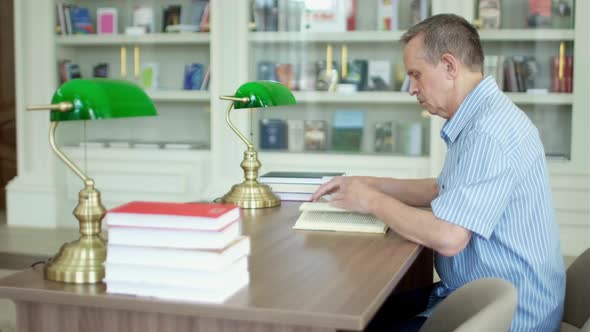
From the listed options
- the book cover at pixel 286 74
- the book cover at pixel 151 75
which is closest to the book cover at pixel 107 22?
the book cover at pixel 151 75

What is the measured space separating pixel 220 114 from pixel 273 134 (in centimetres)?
39

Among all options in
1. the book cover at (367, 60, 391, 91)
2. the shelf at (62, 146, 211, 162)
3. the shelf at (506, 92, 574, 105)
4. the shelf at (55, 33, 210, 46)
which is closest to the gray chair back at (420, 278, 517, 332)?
the shelf at (506, 92, 574, 105)

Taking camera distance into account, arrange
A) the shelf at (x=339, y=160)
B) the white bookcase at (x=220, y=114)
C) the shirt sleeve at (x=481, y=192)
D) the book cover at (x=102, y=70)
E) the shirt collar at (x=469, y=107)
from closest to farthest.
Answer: the shirt sleeve at (x=481, y=192)
the shirt collar at (x=469, y=107)
the white bookcase at (x=220, y=114)
the shelf at (x=339, y=160)
the book cover at (x=102, y=70)

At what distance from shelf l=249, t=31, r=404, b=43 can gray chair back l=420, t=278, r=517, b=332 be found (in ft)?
11.3

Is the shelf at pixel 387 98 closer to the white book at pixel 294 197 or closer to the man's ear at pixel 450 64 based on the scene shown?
the white book at pixel 294 197

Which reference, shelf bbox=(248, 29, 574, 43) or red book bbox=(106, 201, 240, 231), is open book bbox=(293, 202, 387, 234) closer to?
red book bbox=(106, 201, 240, 231)

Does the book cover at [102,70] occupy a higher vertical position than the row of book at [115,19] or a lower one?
lower

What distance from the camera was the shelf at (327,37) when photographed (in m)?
5.07

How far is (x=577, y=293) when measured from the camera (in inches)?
82.8

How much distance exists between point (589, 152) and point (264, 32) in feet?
7.36

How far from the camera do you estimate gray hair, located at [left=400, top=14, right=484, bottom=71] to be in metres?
2.08

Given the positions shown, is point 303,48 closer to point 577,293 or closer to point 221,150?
point 221,150

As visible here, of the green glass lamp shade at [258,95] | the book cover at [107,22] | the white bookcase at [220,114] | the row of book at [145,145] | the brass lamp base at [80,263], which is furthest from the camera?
the book cover at [107,22]

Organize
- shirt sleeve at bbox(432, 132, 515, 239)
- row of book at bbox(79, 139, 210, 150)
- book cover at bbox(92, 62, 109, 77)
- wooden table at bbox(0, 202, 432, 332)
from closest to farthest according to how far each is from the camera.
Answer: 1. wooden table at bbox(0, 202, 432, 332)
2. shirt sleeve at bbox(432, 132, 515, 239)
3. row of book at bbox(79, 139, 210, 150)
4. book cover at bbox(92, 62, 109, 77)
